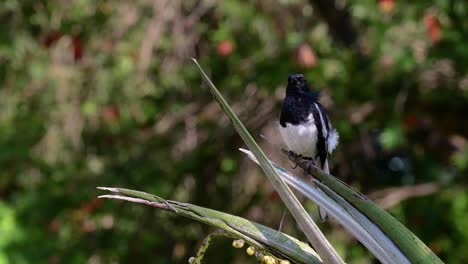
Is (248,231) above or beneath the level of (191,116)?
above

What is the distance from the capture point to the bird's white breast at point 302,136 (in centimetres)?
278

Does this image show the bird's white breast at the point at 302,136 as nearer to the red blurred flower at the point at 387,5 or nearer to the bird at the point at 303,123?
the bird at the point at 303,123

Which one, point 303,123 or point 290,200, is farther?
point 303,123

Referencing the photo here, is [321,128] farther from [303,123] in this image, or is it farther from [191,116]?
[191,116]

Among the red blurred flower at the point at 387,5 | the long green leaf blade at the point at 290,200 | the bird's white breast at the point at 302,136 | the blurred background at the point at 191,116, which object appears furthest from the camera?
the blurred background at the point at 191,116

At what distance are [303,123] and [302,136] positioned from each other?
0.15 ft

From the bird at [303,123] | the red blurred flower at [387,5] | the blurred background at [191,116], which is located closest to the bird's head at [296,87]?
the bird at [303,123]

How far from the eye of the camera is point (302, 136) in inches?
110

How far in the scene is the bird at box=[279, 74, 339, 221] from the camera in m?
2.79

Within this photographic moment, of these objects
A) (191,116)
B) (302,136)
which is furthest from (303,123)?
(191,116)

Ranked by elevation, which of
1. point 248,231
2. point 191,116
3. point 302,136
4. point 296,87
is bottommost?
point 191,116

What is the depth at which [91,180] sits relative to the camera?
4.50 metres

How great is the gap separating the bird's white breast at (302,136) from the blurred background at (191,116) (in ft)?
4.13

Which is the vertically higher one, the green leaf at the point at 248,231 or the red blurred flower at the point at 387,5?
the green leaf at the point at 248,231
